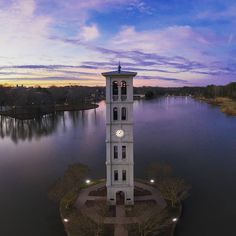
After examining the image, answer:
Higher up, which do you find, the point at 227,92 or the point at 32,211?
the point at 227,92

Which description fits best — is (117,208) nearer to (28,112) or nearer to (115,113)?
(115,113)

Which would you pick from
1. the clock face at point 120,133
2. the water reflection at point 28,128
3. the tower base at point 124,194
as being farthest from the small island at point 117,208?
the water reflection at point 28,128

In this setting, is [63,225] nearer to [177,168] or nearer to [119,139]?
[119,139]

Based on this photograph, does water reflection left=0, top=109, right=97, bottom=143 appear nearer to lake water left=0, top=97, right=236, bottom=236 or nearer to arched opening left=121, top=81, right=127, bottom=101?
lake water left=0, top=97, right=236, bottom=236

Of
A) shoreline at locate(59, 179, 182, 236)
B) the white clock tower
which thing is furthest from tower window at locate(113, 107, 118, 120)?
shoreline at locate(59, 179, 182, 236)

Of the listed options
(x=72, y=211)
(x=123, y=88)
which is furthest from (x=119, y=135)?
(x=72, y=211)

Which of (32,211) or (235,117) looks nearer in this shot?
(32,211)

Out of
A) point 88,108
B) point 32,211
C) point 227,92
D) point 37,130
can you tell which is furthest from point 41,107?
point 227,92
